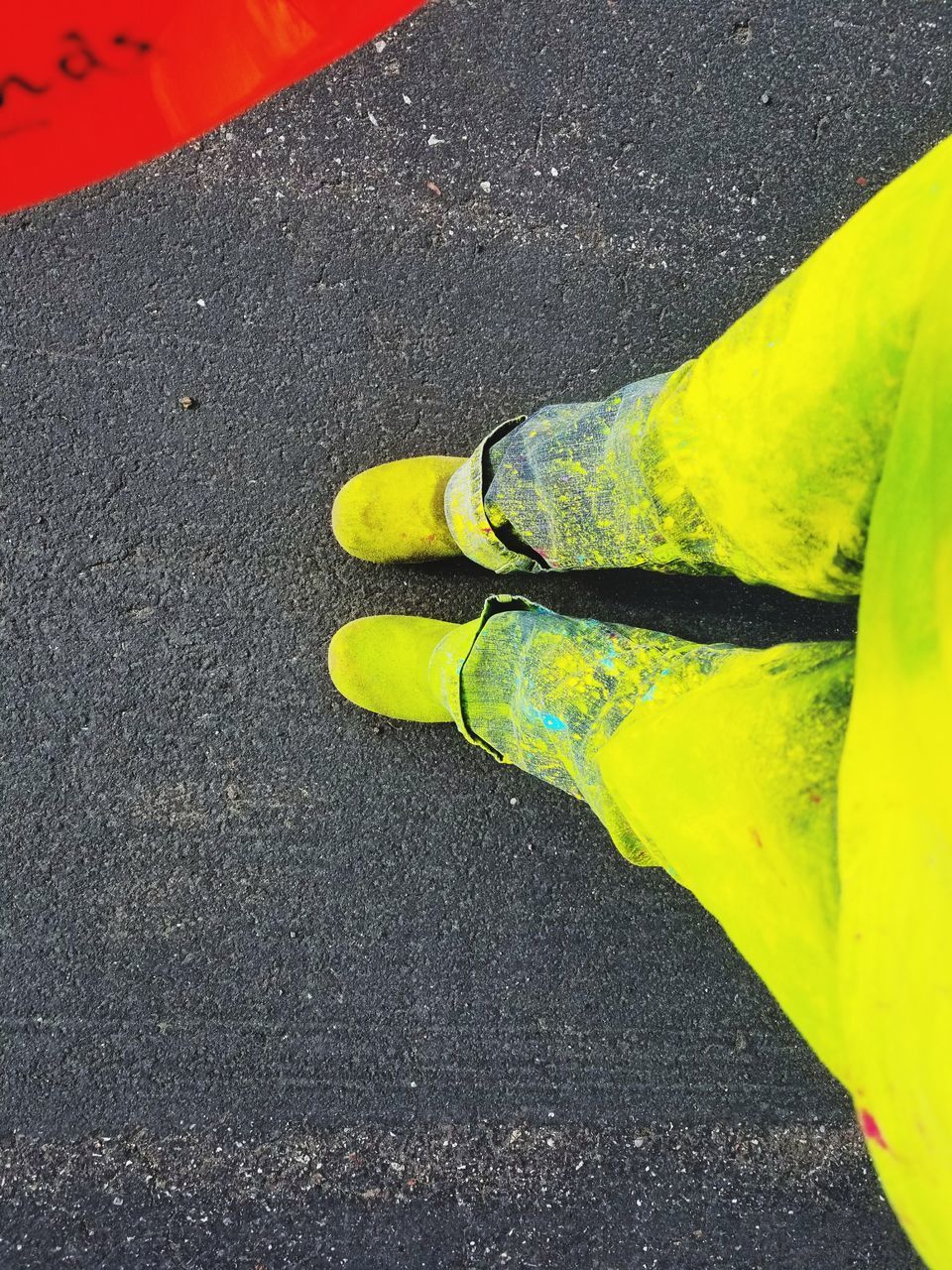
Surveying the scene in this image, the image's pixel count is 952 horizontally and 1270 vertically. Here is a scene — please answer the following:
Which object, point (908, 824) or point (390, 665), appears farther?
point (390, 665)

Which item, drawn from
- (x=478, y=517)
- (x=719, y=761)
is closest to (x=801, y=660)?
(x=719, y=761)

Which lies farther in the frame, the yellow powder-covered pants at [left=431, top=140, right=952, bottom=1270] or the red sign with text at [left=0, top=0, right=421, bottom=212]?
the red sign with text at [left=0, top=0, right=421, bottom=212]

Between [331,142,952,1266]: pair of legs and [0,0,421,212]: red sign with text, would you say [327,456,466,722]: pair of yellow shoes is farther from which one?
[0,0,421,212]: red sign with text

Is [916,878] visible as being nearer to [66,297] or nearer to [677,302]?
[677,302]

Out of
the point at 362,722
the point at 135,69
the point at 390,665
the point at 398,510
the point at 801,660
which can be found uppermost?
the point at 135,69

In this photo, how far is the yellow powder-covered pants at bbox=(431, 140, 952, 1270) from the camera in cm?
60

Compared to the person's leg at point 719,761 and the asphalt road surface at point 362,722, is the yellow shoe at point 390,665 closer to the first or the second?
the asphalt road surface at point 362,722

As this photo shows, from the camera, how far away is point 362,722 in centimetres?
168

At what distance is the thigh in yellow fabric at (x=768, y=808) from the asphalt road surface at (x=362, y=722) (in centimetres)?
80

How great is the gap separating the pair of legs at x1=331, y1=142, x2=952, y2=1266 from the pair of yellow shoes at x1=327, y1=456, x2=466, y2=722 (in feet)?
0.59

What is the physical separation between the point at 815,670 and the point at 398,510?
933 mm

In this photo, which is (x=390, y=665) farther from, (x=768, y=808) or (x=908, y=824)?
(x=908, y=824)

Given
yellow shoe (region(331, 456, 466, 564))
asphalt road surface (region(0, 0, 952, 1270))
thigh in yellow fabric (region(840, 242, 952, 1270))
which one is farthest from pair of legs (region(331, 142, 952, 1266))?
asphalt road surface (region(0, 0, 952, 1270))

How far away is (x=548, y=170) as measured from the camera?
5.50 ft
